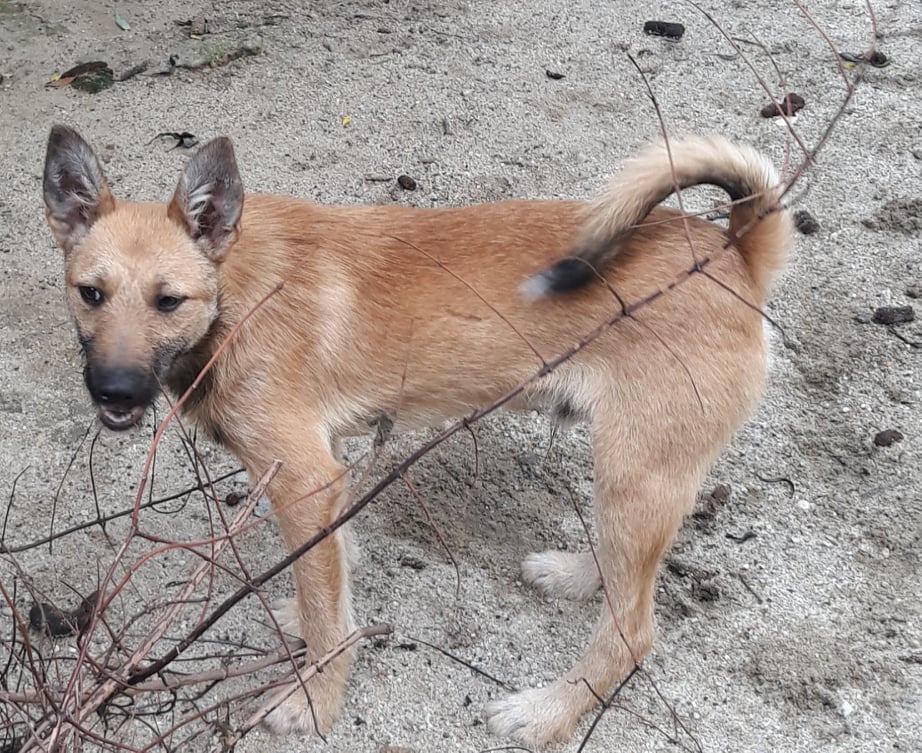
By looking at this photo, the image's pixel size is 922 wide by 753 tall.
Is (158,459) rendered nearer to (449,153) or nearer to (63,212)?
(63,212)

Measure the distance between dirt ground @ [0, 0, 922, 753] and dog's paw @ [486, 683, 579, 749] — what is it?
0.05 metres

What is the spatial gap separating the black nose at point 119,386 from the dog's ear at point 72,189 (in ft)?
1.63

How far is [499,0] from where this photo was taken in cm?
725

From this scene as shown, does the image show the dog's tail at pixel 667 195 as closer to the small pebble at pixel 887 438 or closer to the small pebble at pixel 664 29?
the small pebble at pixel 887 438

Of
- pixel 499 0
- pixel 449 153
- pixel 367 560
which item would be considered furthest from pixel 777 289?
pixel 499 0

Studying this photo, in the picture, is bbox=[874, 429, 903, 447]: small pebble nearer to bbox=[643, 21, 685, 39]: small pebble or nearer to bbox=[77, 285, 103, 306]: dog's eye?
bbox=[77, 285, 103, 306]: dog's eye

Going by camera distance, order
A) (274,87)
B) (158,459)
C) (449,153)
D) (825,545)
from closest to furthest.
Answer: (825,545) → (158,459) → (449,153) → (274,87)

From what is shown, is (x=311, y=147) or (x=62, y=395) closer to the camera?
(x=62, y=395)

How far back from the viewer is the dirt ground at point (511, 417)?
358 centimetres

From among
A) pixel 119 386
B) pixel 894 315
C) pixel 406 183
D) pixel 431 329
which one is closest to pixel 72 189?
pixel 119 386

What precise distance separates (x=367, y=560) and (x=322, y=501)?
942 mm

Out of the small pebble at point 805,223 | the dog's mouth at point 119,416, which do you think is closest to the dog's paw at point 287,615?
the dog's mouth at point 119,416

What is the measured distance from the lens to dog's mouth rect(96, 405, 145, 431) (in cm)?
296

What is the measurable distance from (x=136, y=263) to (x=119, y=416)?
46 centimetres
